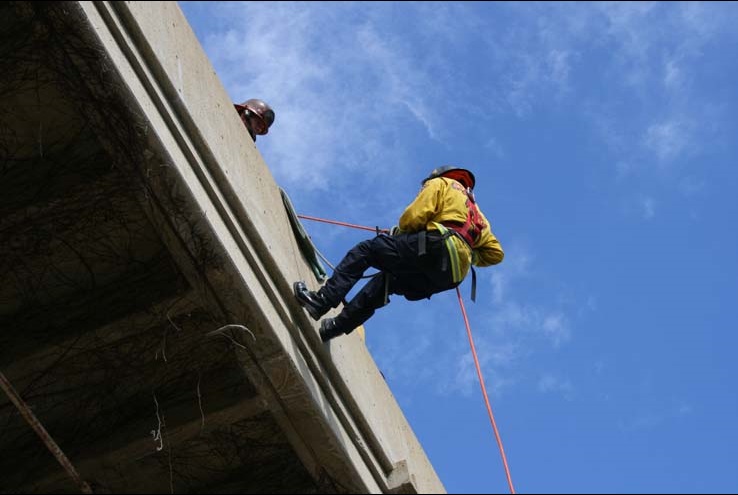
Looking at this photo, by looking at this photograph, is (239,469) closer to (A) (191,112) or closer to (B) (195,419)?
(B) (195,419)

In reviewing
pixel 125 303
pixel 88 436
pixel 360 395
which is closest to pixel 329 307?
pixel 360 395

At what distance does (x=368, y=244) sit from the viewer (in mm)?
7273

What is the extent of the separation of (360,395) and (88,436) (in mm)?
1475

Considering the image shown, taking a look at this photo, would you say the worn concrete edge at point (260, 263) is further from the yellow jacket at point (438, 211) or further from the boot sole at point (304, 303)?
the yellow jacket at point (438, 211)

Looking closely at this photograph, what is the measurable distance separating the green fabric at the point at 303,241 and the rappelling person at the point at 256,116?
253cm

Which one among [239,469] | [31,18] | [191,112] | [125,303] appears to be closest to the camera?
[31,18]

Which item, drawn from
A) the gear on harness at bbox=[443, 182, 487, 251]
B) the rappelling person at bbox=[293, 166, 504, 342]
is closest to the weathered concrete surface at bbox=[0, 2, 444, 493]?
the rappelling person at bbox=[293, 166, 504, 342]

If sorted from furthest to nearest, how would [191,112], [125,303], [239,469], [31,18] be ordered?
[239,469], [125,303], [191,112], [31,18]

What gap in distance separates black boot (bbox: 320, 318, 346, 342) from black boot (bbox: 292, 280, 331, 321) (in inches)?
3.1

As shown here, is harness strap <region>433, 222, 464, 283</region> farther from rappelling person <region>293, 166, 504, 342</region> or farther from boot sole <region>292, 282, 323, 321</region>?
boot sole <region>292, 282, 323, 321</region>

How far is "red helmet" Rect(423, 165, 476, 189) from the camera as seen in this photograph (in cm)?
798

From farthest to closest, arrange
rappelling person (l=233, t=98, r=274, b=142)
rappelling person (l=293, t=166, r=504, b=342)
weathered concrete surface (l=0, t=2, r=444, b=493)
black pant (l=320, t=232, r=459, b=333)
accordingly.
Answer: rappelling person (l=233, t=98, r=274, b=142) → black pant (l=320, t=232, r=459, b=333) → rappelling person (l=293, t=166, r=504, b=342) → weathered concrete surface (l=0, t=2, r=444, b=493)

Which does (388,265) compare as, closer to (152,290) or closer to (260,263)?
(260,263)

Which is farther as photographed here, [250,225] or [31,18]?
[250,225]
